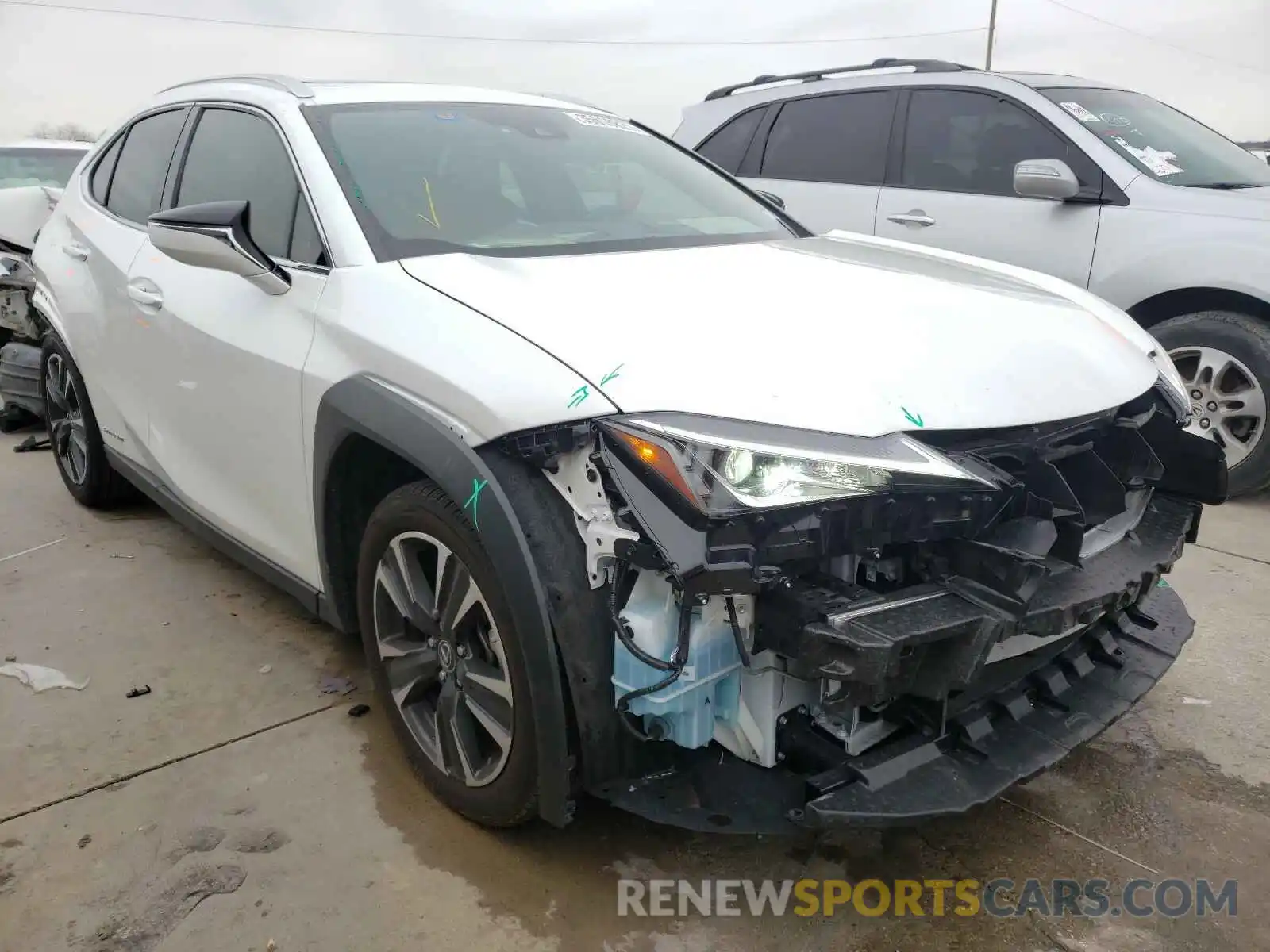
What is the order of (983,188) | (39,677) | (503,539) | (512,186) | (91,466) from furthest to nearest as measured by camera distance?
(983,188), (91,466), (39,677), (512,186), (503,539)

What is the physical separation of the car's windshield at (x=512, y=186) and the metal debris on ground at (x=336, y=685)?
1369mm

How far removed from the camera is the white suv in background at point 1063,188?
446 cm

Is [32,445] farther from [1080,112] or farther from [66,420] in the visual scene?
[1080,112]

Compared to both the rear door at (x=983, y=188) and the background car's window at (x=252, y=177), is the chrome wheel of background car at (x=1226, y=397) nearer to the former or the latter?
the rear door at (x=983, y=188)

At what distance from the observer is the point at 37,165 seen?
7.86 m

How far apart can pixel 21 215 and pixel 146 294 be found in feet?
12.9

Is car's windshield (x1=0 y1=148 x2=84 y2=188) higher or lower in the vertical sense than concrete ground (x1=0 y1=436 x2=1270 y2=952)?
higher

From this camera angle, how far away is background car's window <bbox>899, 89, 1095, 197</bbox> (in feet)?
16.3

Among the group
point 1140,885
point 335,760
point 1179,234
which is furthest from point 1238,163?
point 335,760

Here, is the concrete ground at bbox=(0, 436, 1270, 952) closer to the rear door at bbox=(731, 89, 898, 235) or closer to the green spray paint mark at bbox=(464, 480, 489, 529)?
the green spray paint mark at bbox=(464, 480, 489, 529)

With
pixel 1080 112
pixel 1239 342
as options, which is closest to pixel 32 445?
pixel 1080 112

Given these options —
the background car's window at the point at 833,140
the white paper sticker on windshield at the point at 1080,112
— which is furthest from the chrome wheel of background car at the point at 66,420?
the white paper sticker on windshield at the point at 1080,112

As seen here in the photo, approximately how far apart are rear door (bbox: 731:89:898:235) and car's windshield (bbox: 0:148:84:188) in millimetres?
5373

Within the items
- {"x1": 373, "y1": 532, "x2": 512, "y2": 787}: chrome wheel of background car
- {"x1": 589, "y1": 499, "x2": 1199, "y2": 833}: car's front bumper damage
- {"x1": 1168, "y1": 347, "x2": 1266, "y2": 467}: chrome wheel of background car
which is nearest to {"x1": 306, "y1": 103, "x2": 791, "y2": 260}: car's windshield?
{"x1": 373, "y1": 532, "x2": 512, "y2": 787}: chrome wheel of background car
